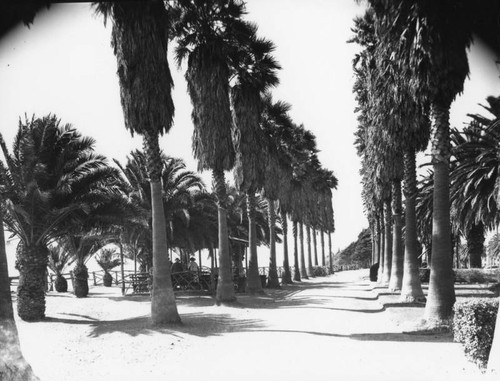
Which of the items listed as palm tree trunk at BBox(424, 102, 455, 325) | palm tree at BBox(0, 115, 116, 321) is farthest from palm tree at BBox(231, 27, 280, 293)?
palm tree trunk at BBox(424, 102, 455, 325)

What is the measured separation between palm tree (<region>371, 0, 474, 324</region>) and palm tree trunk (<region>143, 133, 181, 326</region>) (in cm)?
664

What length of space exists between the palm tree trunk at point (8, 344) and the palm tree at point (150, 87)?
6212 millimetres

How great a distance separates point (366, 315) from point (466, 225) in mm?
9502

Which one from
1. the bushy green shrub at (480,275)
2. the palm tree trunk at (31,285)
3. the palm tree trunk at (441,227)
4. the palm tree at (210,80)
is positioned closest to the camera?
the palm tree trunk at (441,227)

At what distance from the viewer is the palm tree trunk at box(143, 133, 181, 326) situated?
530 inches

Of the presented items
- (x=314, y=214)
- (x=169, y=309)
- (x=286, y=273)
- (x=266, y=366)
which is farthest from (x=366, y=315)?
(x=314, y=214)

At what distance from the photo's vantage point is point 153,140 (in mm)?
14227

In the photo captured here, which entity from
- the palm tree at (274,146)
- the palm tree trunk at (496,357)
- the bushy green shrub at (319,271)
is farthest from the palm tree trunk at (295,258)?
the palm tree trunk at (496,357)

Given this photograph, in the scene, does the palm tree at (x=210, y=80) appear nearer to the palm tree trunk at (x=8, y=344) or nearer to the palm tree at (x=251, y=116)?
the palm tree at (x=251, y=116)

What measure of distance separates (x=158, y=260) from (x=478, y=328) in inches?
330

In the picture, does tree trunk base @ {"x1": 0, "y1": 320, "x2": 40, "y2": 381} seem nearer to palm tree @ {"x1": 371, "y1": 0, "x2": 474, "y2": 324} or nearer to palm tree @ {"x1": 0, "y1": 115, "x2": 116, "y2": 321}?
palm tree @ {"x1": 0, "y1": 115, "x2": 116, "y2": 321}

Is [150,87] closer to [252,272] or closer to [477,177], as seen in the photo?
[252,272]

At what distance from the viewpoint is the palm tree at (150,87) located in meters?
13.2

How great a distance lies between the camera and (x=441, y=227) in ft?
41.3
